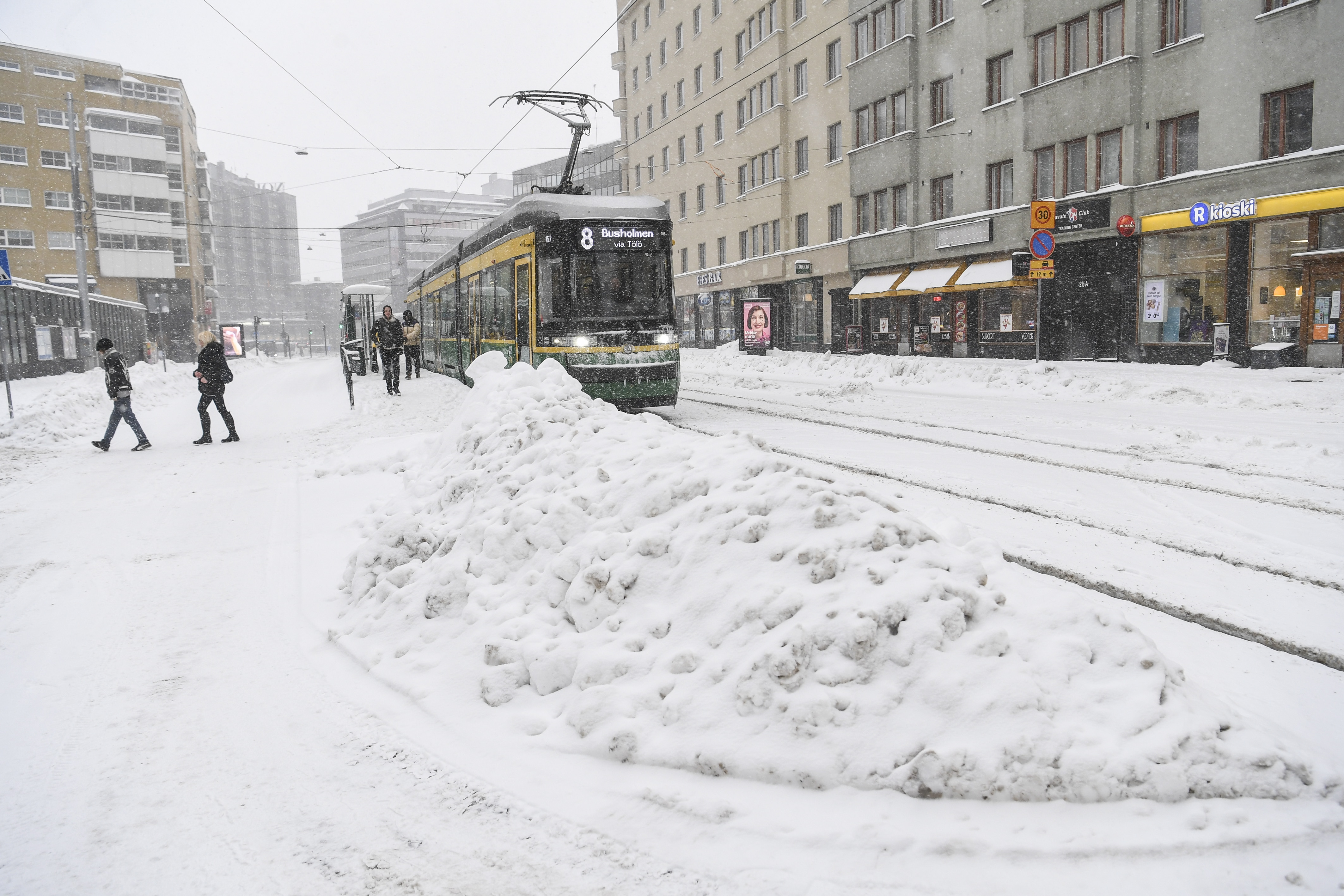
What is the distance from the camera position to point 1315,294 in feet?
63.2

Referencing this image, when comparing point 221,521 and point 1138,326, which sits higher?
point 1138,326

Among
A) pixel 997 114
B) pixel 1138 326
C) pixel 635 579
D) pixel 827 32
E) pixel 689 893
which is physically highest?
pixel 827 32

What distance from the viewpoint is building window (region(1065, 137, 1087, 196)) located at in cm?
2434

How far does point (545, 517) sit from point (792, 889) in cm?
263

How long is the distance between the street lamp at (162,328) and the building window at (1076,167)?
32.3 meters

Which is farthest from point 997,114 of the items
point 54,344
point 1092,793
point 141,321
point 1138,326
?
point 141,321

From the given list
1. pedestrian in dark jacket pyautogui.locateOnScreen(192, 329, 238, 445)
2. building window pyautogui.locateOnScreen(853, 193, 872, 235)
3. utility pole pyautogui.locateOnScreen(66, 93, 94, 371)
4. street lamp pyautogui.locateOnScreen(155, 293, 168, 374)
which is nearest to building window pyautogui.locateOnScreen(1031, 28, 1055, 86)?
building window pyautogui.locateOnScreen(853, 193, 872, 235)

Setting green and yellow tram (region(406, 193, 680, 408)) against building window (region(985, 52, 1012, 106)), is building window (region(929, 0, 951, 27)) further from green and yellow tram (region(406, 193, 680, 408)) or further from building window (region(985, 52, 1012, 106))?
green and yellow tram (region(406, 193, 680, 408))

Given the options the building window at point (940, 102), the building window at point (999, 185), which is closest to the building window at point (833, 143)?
the building window at point (940, 102)

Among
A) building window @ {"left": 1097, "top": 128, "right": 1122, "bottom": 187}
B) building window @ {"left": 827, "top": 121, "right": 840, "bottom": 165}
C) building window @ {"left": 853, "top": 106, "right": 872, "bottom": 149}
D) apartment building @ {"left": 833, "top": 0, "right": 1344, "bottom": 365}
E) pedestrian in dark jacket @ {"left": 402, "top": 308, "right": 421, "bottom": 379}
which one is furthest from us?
building window @ {"left": 827, "top": 121, "right": 840, "bottom": 165}

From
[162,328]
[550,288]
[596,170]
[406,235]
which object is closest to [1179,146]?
[550,288]

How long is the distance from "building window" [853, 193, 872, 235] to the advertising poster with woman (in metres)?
4.65

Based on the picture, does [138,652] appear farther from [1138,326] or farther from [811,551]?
[1138,326]

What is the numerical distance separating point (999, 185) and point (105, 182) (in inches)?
2653
